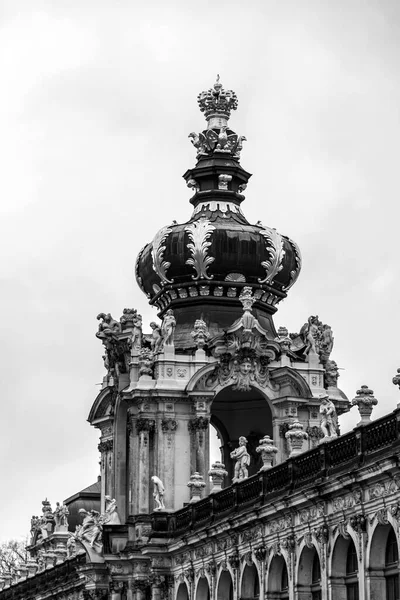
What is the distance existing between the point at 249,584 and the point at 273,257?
21655 millimetres

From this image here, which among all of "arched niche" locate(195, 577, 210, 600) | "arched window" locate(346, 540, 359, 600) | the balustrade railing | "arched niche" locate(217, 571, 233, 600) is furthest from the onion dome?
"arched window" locate(346, 540, 359, 600)

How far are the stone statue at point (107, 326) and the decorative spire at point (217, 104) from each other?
34.5 ft

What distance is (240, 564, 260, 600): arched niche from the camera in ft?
193

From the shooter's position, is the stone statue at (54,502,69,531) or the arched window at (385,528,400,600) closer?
the arched window at (385,528,400,600)

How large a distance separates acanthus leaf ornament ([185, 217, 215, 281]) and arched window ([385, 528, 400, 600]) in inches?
1184

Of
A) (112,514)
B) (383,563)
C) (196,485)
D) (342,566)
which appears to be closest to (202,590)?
(196,485)

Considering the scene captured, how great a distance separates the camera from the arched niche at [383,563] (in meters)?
47.4

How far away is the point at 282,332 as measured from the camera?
2931 inches

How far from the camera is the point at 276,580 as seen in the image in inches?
2227

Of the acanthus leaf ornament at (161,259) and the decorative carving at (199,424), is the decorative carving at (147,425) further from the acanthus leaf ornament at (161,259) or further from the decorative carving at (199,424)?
the acanthus leaf ornament at (161,259)

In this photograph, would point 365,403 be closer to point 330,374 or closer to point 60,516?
point 330,374

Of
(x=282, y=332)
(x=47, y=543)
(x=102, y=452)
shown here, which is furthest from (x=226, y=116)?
(x=47, y=543)

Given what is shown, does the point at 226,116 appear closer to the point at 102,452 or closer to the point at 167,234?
the point at 167,234

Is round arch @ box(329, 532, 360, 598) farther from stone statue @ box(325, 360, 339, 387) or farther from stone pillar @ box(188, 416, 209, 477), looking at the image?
stone statue @ box(325, 360, 339, 387)
